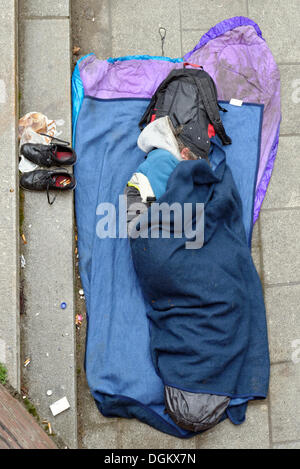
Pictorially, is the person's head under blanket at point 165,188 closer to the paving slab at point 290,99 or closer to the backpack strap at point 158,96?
the backpack strap at point 158,96

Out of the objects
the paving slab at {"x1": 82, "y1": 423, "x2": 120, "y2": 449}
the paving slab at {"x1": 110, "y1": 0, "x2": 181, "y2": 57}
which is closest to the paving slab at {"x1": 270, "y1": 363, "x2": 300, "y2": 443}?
the paving slab at {"x1": 82, "y1": 423, "x2": 120, "y2": 449}

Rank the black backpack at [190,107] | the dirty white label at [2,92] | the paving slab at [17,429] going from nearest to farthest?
the paving slab at [17,429]
the dirty white label at [2,92]
the black backpack at [190,107]

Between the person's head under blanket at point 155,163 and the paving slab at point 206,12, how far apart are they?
98cm

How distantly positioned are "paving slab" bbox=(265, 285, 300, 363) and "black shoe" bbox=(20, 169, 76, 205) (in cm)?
163

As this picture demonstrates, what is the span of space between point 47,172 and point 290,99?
6.39ft

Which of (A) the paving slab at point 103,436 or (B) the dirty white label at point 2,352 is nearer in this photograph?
(B) the dirty white label at point 2,352

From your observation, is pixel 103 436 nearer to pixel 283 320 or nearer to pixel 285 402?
pixel 285 402

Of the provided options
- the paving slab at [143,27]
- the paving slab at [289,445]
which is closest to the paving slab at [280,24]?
the paving slab at [143,27]

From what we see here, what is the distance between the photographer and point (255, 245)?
140 inches

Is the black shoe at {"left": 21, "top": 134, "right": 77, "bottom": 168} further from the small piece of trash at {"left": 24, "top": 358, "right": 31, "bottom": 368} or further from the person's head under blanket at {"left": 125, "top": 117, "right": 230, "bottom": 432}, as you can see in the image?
the small piece of trash at {"left": 24, "top": 358, "right": 31, "bottom": 368}

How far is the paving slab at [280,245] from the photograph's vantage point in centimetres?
353

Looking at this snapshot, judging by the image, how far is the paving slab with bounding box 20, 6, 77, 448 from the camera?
3.14 meters

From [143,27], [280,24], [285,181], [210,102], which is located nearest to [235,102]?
[210,102]

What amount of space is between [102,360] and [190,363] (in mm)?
592
